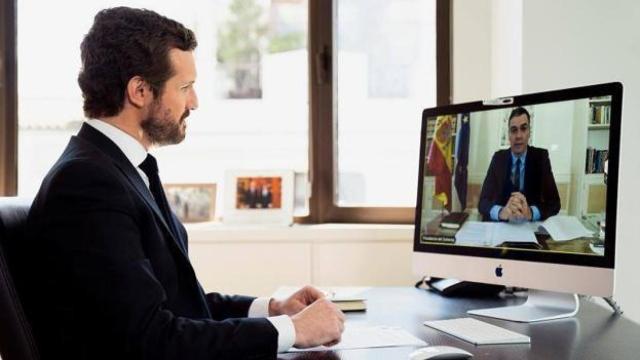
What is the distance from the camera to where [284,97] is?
278 cm

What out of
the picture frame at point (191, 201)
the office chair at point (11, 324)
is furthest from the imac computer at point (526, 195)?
the picture frame at point (191, 201)

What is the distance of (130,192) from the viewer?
1.19 meters

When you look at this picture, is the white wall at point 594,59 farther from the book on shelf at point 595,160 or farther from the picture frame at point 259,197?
the picture frame at point 259,197

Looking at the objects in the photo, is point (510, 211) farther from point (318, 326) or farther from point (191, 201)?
point (191, 201)

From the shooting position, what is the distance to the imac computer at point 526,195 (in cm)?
145

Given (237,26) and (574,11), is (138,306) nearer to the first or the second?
(574,11)

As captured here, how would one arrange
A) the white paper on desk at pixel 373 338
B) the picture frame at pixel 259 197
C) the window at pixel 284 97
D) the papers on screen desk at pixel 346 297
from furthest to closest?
the window at pixel 284 97
the picture frame at pixel 259 197
the papers on screen desk at pixel 346 297
the white paper on desk at pixel 373 338

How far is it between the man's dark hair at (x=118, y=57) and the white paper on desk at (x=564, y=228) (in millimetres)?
911

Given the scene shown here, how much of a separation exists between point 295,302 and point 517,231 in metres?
0.55

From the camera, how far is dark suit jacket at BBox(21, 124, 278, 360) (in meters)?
1.07

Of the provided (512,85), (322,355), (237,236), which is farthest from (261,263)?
(322,355)

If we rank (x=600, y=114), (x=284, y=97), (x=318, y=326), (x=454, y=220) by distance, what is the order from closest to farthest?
(x=318, y=326) → (x=600, y=114) → (x=454, y=220) → (x=284, y=97)

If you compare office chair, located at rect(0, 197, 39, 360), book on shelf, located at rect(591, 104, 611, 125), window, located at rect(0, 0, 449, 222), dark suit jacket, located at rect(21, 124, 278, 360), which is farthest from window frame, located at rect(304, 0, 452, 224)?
office chair, located at rect(0, 197, 39, 360)

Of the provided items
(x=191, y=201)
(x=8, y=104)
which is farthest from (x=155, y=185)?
(x=8, y=104)
